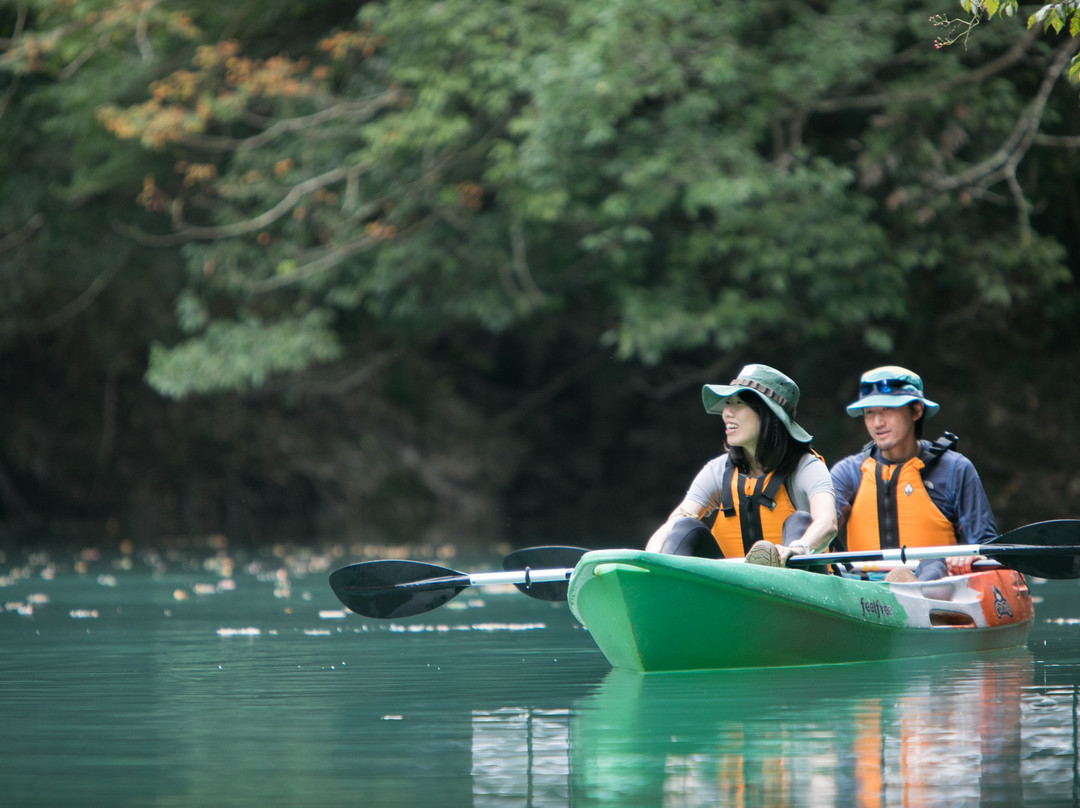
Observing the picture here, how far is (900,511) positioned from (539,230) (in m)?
7.14

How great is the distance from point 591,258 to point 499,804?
10515mm

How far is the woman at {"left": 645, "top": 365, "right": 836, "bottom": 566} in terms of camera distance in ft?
18.1

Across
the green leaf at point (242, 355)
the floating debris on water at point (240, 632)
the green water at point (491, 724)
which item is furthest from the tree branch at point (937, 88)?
the floating debris on water at point (240, 632)

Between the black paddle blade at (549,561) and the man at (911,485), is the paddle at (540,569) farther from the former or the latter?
the man at (911,485)

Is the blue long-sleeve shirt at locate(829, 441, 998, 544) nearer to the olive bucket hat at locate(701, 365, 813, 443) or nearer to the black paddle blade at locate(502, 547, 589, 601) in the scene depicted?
the olive bucket hat at locate(701, 365, 813, 443)

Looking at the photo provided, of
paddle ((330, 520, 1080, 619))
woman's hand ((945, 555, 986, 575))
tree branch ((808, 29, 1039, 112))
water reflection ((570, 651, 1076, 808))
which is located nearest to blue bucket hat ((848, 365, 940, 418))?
woman's hand ((945, 555, 986, 575))

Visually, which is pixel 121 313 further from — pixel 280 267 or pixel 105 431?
pixel 280 267

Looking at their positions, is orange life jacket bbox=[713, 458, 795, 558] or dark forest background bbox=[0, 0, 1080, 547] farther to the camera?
dark forest background bbox=[0, 0, 1080, 547]

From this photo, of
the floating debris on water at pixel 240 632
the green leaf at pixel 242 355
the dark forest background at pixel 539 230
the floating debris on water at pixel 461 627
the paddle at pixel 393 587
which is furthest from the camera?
the green leaf at pixel 242 355

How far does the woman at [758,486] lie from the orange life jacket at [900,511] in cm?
81

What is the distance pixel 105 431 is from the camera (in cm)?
1900

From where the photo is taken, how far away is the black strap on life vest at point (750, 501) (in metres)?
5.66

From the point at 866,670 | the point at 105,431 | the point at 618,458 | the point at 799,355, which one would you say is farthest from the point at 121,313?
the point at 866,670

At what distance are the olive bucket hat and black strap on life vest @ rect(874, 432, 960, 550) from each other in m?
0.86
